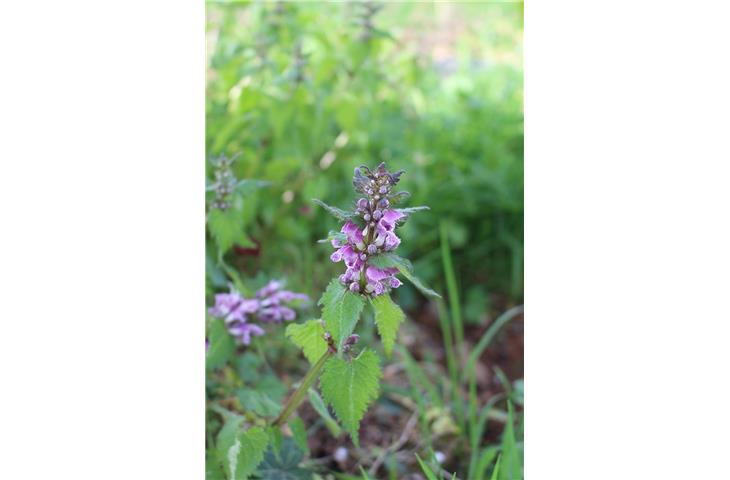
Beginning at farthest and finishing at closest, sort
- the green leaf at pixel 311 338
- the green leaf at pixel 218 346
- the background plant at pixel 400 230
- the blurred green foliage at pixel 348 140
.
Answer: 1. the blurred green foliage at pixel 348 140
2. the background plant at pixel 400 230
3. the green leaf at pixel 218 346
4. the green leaf at pixel 311 338

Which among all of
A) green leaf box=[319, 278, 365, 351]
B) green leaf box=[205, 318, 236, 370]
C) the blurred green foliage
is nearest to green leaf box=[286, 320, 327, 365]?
green leaf box=[319, 278, 365, 351]

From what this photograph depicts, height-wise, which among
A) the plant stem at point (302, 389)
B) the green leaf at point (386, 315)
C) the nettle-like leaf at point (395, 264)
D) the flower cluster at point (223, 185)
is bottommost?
the plant stem at point (302, 389)

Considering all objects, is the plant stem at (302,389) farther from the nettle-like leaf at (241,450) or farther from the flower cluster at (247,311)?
the flower cluster at (247,311)

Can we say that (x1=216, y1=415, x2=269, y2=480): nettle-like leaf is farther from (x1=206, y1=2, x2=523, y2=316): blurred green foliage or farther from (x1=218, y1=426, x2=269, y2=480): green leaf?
(x1=206, y1=2, x2=523, y2=316): blurred green foliage

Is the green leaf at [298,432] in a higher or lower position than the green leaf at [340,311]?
lower

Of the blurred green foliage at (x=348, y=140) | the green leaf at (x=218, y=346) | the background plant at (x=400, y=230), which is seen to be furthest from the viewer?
the blurred green foliage at (x=348, y=140)

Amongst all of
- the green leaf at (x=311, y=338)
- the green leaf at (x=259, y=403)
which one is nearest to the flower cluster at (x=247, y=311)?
the green leaf at (x=259, y=403)

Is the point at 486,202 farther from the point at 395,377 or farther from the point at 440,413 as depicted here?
the point at 440,413
